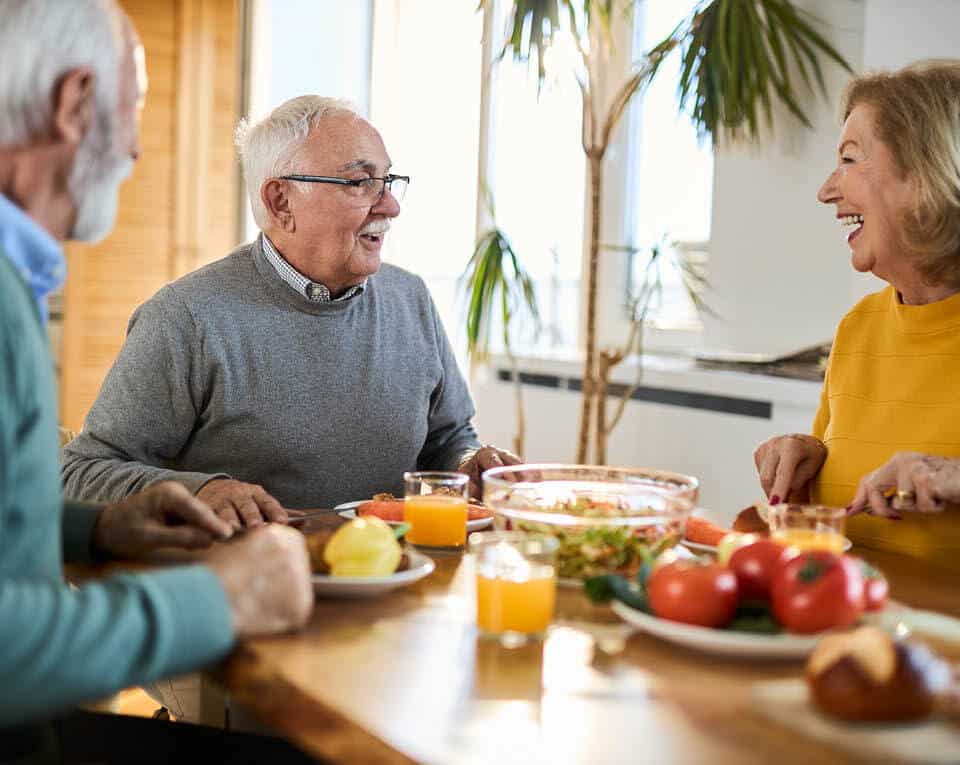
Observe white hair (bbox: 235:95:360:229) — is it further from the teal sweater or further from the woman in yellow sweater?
the teal sweater

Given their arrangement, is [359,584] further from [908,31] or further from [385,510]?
[908,31]

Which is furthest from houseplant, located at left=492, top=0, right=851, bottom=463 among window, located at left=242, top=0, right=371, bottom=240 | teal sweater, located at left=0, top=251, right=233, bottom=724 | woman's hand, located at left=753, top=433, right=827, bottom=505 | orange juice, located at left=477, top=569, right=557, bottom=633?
teal sweater, located at left=0, top=251, right=233, bottom=724

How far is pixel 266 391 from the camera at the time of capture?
7.23 ft

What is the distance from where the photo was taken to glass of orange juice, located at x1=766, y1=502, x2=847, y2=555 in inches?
56.2

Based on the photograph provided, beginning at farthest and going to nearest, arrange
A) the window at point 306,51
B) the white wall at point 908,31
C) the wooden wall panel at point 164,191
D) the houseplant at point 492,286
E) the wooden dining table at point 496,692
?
1. the wooden wall panel at point 164,191
2. the window at point 306,51
3. the houseplant at point 492,286
4. the white wall at point 908,31
5. the wooden dining table at point 496,692

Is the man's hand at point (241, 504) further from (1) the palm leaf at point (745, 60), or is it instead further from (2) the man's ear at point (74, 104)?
(1) the palm leaf at point (745, 60)

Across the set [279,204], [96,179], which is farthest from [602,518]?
[279,204]

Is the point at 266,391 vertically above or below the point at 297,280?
below

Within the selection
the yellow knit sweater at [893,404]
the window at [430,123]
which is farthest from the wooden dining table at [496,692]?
the window at [430,123]

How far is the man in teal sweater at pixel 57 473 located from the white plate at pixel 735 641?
0.36 metres

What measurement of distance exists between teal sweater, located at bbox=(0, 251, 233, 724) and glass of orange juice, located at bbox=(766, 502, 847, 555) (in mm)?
700

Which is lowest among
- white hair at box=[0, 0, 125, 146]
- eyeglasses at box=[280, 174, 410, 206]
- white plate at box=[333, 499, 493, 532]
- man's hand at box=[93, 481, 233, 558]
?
white plate at box=[333, 499, 493, 532]

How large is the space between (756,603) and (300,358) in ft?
4.09

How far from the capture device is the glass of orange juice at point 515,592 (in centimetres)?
119
